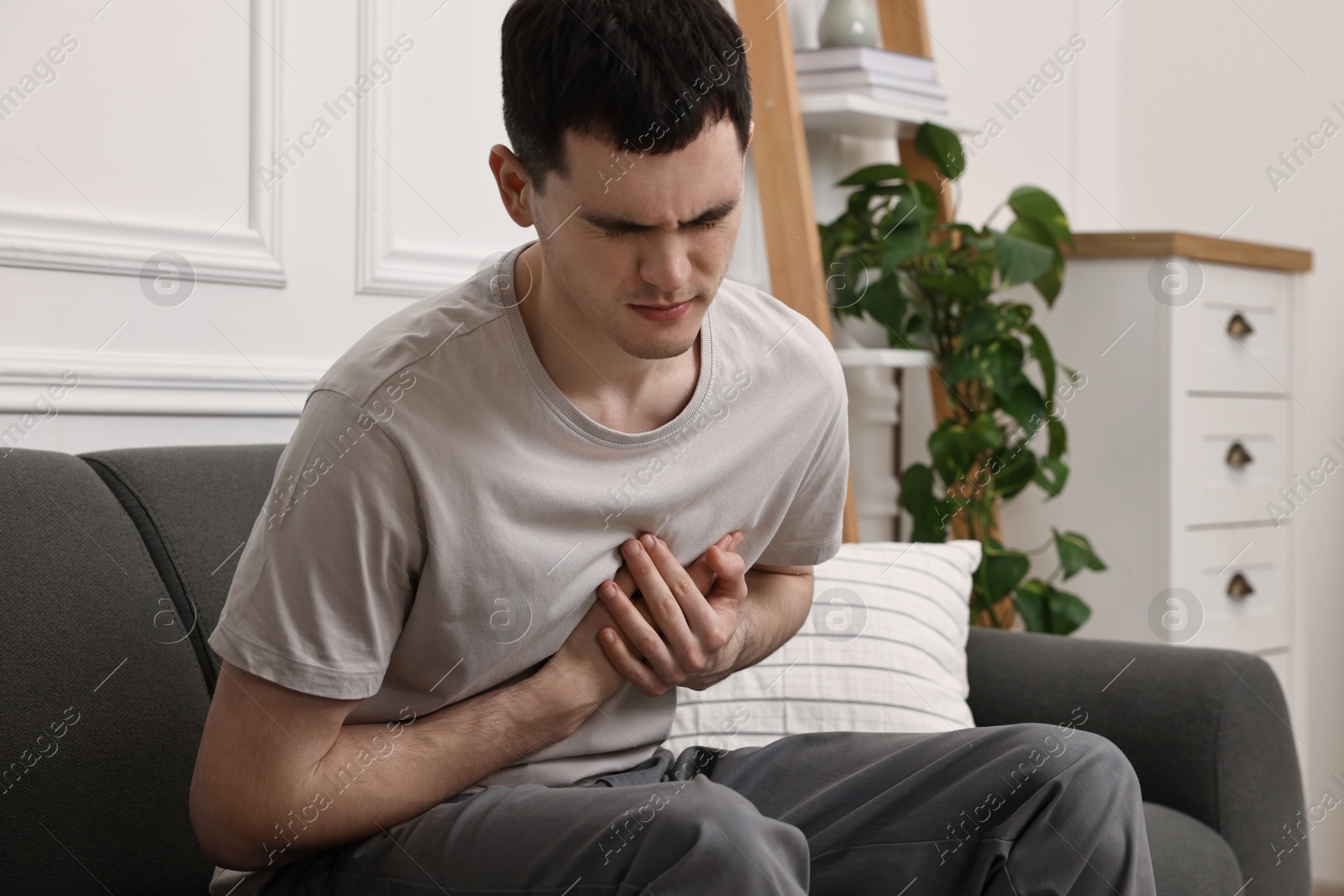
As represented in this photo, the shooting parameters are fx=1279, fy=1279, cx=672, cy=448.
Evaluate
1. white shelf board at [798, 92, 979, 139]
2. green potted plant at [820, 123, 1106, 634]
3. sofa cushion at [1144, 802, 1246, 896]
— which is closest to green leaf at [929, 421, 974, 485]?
green potted plant at [820, 123, 1106, 634]

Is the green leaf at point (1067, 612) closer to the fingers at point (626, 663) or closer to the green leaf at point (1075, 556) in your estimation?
the green leaf at point (1075, 556)

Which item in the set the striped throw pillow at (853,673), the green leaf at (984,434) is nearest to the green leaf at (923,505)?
the green leaf at (984,434)

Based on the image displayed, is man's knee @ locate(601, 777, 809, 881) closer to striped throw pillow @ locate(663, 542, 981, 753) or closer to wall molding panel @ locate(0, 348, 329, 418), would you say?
Result: striped throw pillow @ locate(663, 542, 981, 753)

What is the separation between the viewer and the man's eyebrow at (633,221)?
912mm

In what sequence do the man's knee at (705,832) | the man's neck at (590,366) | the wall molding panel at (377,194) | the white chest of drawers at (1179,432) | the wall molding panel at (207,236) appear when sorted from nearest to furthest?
the man's knee at (705,832) < the man's neck at (590,366) < the wall molding panel at (207,236) < the wall molding panel at (377,194) < the white chest of drawers at (1179,432)

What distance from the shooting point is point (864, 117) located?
2.15 m

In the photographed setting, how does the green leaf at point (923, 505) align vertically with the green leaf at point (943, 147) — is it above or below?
below

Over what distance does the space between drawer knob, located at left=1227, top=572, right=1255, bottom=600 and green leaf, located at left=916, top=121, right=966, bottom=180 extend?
36.8 inches

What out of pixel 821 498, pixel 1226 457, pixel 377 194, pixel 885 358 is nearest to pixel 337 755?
pixel 821 498

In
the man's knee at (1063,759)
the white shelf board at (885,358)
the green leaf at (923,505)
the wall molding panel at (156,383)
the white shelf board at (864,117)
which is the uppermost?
the white shelf board at (864,117)

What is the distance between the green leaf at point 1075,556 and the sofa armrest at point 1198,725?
0.68 meters

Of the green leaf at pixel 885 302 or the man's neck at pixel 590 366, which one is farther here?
the green leaf at pixel 885 302

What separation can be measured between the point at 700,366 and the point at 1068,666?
665 mm

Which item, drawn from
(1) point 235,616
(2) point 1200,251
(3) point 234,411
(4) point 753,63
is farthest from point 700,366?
(2) point 1200,251
